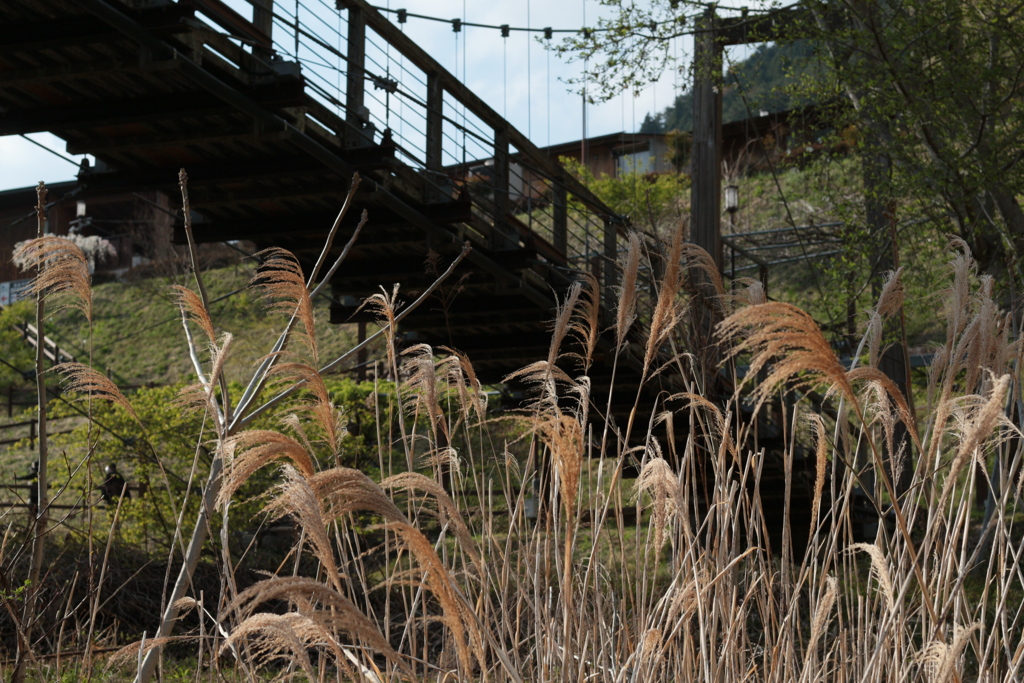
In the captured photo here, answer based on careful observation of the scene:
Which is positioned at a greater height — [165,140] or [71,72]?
[71,72]

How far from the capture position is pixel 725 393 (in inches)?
294

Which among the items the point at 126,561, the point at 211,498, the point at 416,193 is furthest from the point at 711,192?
the point at 211,498

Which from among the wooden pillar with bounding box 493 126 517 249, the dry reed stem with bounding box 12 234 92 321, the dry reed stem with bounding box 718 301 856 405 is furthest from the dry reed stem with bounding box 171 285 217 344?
the wooden pillar with bounding box 493 126 517 249

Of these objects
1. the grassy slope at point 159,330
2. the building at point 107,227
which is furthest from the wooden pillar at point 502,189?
the building at point 107,227

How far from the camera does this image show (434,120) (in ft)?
21.9

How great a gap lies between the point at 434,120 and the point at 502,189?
26.3 inches

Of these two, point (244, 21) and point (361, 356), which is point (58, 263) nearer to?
point (244, 21)

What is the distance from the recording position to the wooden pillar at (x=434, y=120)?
6617 mm

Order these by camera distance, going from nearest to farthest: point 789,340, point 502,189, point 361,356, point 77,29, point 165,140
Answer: point 789,340, point 77,29, point 165,140, point 502,189, point 361,356

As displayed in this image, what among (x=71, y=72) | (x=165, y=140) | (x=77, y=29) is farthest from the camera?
(x=165, y=140)

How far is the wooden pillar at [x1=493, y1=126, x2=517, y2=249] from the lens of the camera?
6.88 metres

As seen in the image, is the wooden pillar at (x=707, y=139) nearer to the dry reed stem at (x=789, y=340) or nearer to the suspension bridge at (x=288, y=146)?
the suspension bridge at (x=288, y=146)

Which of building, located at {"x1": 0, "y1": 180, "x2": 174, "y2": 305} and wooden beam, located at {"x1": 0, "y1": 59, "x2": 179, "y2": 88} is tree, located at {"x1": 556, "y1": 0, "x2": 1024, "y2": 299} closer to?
wooden beam, located at {"x1": 0, "y1": 59, "x2": 179, "y2": 88}

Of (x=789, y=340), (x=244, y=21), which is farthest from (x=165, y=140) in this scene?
(x=789, y=340)
